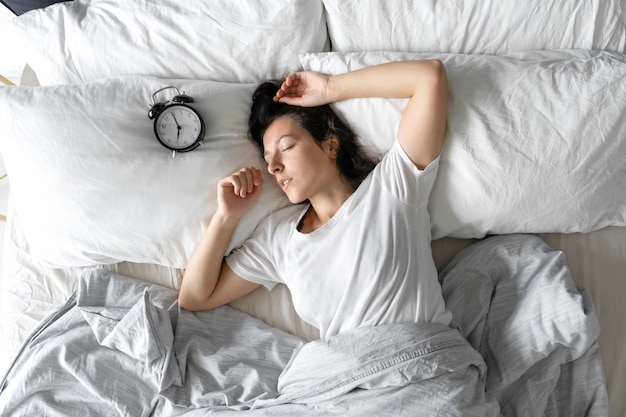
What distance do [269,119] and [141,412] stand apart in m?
0.81

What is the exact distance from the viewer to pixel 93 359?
1455 mm

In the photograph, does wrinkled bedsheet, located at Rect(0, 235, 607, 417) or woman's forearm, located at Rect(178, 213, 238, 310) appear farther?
woman's forearm, located at Rect(178, 213, 238, 310)

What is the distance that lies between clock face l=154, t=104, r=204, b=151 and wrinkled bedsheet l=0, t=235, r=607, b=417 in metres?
0.40

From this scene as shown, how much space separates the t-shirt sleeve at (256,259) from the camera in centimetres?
152

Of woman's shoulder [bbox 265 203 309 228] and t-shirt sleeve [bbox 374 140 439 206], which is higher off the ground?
t-shirt sleeve [bbox 374 140 439 206]

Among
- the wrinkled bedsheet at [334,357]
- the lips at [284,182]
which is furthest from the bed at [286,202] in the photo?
the lips at [284,182]

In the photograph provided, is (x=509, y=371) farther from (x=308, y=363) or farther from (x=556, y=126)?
(x=556, y=126)

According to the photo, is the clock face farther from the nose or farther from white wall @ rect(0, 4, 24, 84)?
white wall @ rect(0, 4, 24, 84)

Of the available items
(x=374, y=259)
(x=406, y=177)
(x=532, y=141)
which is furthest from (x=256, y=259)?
(x=532, y=141)

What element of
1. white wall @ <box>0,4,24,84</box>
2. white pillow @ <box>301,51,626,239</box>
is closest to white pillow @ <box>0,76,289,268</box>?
white pillow @ <box>301,51,626,239</box>

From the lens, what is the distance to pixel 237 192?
1.46 meters

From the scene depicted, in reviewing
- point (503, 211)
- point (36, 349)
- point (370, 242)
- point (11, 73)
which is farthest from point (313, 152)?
point (11, 73)

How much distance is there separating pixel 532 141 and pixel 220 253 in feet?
2.71

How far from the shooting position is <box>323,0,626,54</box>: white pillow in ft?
4.62
